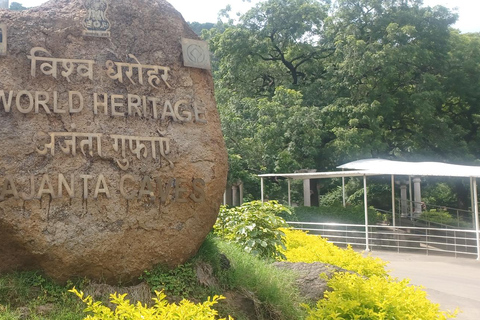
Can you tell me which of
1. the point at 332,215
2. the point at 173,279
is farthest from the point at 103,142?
the point at 332,215

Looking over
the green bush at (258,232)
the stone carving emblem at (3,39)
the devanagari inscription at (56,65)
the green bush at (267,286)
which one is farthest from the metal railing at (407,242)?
the stone carving emblem at (3,39)

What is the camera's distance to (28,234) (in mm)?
4730

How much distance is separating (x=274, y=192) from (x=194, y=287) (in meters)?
19.9

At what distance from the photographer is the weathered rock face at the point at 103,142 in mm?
4840

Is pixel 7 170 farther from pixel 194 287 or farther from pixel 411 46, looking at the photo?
pixel 411 46

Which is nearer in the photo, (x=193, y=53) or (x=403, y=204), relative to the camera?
(x=193, y=53)

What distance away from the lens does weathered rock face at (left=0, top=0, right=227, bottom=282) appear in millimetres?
4840

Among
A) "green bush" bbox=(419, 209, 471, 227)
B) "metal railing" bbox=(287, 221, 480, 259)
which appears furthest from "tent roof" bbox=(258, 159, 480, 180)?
"green bush" bbox=(419, 209, 471, 227)

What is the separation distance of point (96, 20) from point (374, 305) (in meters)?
4.23

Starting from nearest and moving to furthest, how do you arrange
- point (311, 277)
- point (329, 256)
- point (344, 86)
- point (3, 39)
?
1. point (3, 39)
2. point (311, 277)
3. point (329, 256)
4. point (344, 86)

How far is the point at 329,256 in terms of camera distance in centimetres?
783

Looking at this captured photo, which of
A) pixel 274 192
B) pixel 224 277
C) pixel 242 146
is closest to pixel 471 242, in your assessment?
pixel 242 146

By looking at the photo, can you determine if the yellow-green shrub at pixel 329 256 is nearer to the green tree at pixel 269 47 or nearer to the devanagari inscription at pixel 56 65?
the devanagari inscription at pixel 56 65

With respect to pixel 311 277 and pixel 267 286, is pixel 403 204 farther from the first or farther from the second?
pixel 267 286
